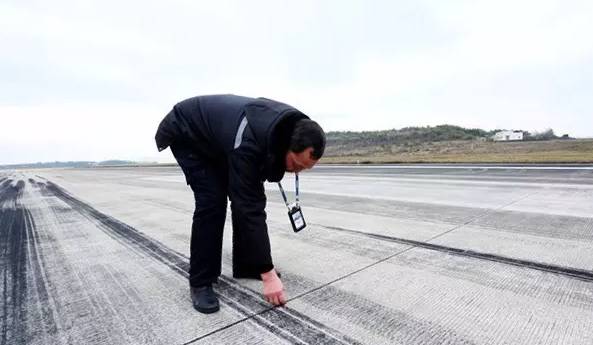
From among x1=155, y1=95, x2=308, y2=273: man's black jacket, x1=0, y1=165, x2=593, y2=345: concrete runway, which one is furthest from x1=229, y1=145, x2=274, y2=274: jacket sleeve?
x1=0, y1=165, x2=593, y2=345: concrete runway

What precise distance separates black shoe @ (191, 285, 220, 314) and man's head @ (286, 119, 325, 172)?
1.05 metres

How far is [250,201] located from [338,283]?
104 centimetres

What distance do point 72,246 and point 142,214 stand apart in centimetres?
205

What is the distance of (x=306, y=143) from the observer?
6.30 feet

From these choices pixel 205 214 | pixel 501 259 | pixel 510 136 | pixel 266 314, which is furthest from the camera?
pixel 510 136

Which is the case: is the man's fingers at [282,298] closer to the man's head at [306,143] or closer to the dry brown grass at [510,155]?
the man's head at [306,143]

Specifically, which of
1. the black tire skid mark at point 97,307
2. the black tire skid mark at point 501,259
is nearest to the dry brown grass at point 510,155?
the black tire skid mark at point 501,259

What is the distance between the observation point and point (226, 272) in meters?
2.90

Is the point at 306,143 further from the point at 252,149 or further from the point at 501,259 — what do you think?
the point at 501,259

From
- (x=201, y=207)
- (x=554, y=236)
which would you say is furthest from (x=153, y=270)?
(x=554, y=236)

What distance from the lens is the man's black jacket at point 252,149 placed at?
1942 mm

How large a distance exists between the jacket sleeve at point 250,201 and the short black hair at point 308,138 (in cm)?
23

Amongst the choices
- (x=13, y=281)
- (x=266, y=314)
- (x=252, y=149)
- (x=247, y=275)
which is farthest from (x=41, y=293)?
(x=252, y=149)

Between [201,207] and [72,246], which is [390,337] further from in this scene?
[72,246]
